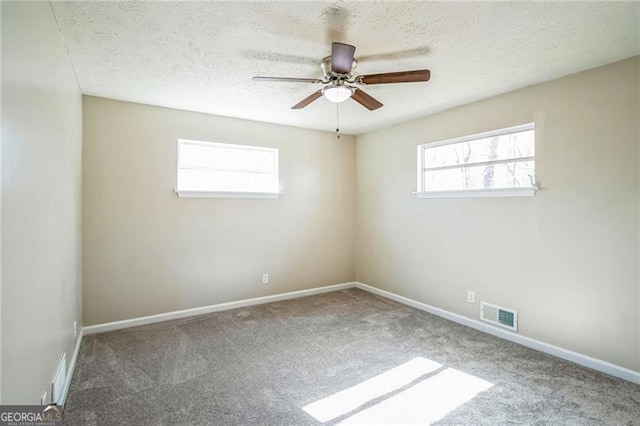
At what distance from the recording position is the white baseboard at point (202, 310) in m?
3.40

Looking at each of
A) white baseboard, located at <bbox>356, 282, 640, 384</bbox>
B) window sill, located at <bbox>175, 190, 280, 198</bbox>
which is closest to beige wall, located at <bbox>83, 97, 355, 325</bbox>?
window sill, located at <bbox>175, 190, 280, 198</bbox>

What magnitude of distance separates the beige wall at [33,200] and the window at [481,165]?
3.62 m

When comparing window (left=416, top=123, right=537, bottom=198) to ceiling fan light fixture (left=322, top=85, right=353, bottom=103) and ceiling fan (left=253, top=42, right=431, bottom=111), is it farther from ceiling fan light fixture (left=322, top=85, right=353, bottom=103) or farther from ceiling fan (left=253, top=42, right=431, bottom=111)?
ceiling fan light fixture (left=322, top=85, right=353, bottom=103)

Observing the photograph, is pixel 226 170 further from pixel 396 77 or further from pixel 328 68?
pixel 396 77

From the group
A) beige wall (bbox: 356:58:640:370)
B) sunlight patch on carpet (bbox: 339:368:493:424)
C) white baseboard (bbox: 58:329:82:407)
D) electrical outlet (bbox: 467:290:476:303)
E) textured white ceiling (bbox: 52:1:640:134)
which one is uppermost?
textured white ceiling (bbox: 52:1:640:134)

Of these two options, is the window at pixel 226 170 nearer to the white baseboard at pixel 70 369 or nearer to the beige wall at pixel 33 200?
the beige wall at pixel 33 200

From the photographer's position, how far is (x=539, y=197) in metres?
2.98

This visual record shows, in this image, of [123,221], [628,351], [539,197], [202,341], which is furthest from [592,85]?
[123,221]

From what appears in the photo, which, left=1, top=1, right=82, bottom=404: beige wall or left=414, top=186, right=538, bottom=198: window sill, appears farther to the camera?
left=414, top=186, right=538, bottom=198: window sill

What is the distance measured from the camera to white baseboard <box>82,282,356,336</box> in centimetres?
340

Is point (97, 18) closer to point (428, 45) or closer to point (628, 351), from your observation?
point (428, 45)

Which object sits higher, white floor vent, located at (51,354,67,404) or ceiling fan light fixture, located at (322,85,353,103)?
ceiling fan light fixture, located at (322,85,353,103)

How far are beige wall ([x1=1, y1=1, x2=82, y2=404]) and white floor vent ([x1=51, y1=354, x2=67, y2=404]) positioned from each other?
0.08m

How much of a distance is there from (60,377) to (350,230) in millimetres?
3867
